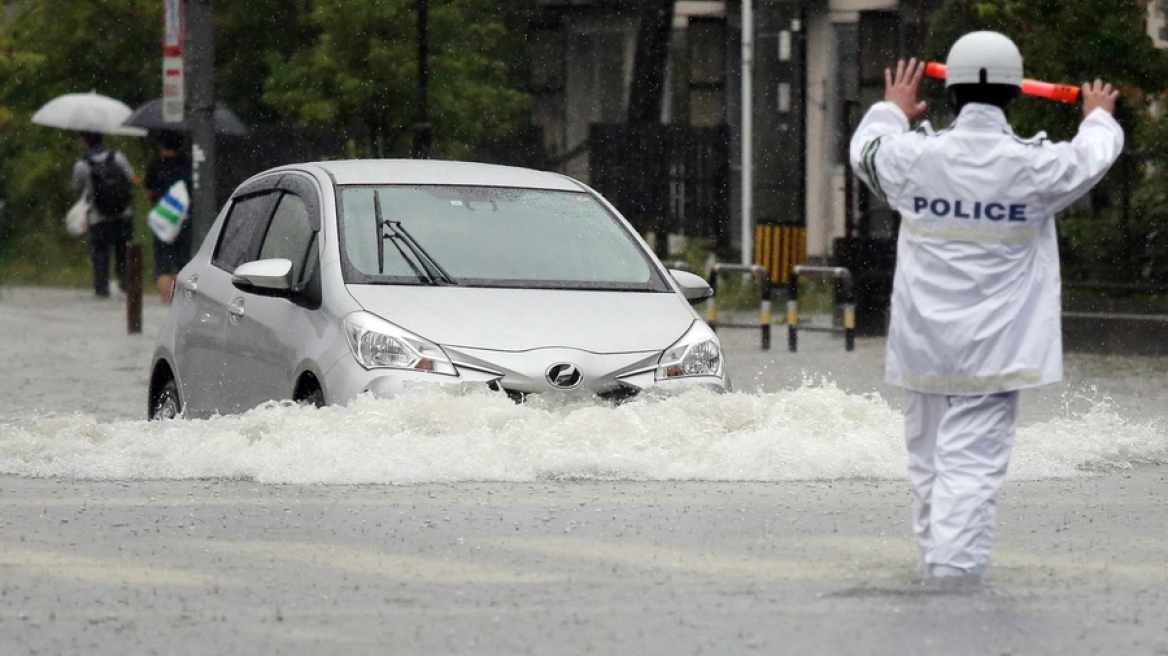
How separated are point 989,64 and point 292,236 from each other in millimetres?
4685

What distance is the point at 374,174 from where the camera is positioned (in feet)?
36.0

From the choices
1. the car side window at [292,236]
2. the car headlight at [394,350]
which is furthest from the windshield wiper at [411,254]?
the car headlight at [394,350]

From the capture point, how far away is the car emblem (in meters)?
9.43

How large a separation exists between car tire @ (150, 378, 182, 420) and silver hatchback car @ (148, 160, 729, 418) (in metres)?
0.03

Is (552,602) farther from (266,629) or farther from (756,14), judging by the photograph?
(756,14)

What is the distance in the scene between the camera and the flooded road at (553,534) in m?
6.01

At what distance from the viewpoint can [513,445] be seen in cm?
938

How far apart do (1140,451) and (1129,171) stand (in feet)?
30.6

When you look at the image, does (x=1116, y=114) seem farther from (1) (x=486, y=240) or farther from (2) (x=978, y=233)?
(2) (x=978, y=233)

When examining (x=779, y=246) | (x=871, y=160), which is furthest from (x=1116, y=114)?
(x=871, y=160)

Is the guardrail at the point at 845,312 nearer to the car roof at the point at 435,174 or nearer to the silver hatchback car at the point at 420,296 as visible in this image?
the car roof at the point at 435,174

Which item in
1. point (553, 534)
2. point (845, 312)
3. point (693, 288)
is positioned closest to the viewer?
point (553, 534)

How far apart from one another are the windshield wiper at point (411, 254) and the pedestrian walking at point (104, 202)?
57.3 ft

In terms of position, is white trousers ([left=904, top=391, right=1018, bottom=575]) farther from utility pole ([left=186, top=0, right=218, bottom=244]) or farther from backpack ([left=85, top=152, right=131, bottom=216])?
backpack ([left=85, top=152, right=131, bottom=216])
